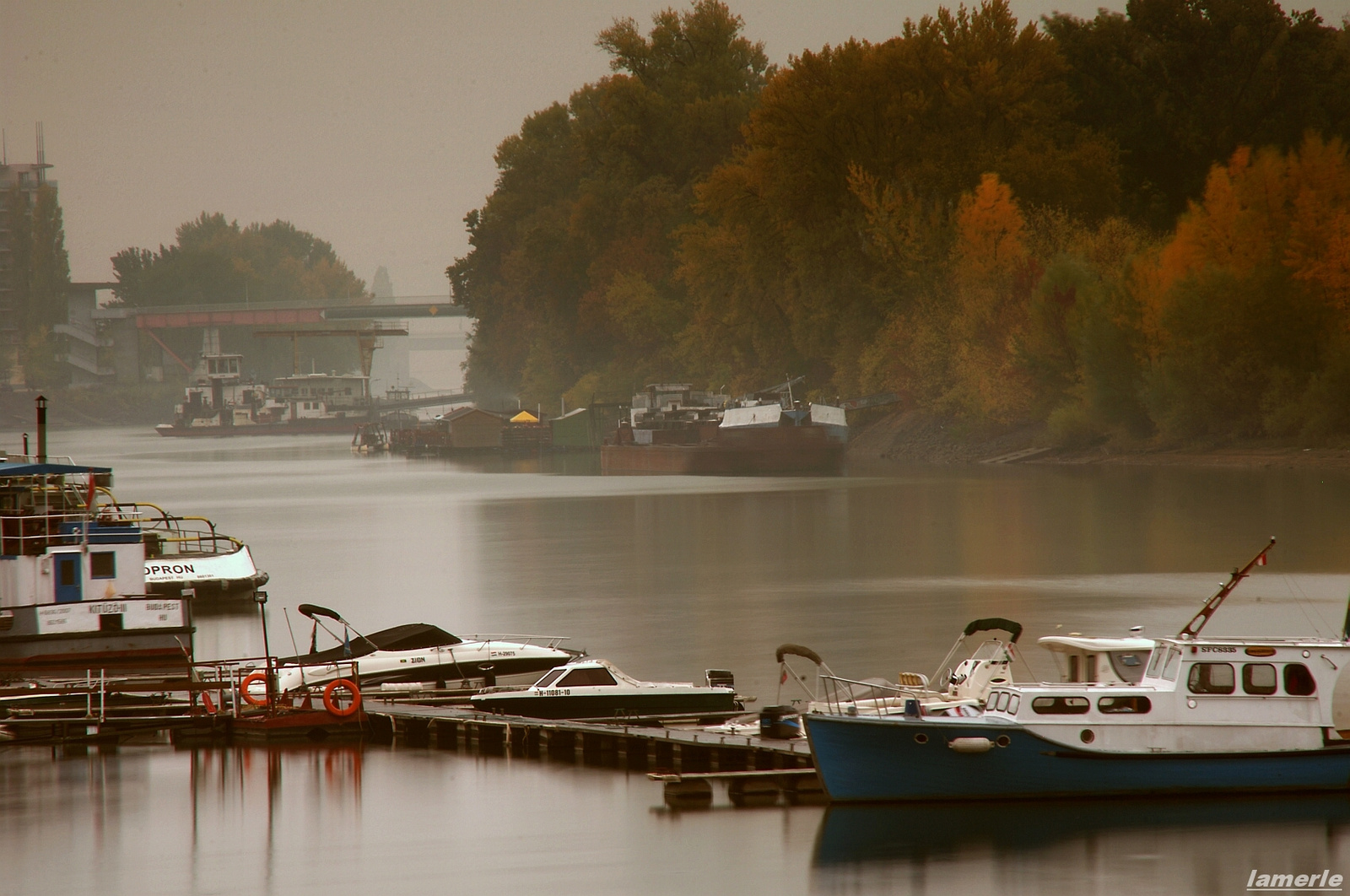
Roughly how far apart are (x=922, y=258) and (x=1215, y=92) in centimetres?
1719

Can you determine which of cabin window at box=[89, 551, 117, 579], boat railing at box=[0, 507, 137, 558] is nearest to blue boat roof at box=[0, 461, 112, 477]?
boat railing at box=[0, 507, 137, 558]

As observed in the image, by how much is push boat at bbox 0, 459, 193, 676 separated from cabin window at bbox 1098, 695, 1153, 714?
13331 millimetres

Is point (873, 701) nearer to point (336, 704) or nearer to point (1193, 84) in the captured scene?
point (336, 704)

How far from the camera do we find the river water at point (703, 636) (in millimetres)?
→ 14219

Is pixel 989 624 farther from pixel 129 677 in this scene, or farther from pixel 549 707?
pixel 129 677

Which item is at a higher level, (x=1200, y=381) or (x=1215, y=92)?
(x=1215, y=92)

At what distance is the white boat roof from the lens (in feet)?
51.1

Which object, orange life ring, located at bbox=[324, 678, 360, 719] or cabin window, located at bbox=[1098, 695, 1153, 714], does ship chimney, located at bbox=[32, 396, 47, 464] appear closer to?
orange life ring, located at bbox=[324, 678, 360, 719]

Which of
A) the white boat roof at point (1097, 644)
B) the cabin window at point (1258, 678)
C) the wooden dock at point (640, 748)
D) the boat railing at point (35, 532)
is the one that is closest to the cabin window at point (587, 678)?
the wooden dock at point (640, 748)

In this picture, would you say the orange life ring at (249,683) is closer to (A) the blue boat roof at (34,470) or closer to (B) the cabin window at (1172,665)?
(A) the blue boat roof at (34,470)

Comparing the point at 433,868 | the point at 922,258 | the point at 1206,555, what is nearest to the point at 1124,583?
the point at 1206,555

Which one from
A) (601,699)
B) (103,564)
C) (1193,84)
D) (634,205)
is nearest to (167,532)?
(103,564)

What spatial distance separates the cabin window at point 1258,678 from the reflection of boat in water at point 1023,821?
1.10 m

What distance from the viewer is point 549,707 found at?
19.7 metres
